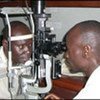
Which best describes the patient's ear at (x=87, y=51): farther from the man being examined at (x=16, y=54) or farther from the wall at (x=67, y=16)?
the wall at (x=67, y=16)

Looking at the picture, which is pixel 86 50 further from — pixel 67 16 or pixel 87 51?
pixel 67 16

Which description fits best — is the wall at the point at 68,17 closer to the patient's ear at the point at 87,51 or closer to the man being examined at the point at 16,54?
the man being examined at the point at 16,54

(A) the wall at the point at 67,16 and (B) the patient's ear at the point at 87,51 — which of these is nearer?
(B) the patient's ear at the point at 87,51

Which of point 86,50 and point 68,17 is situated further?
point 68,17

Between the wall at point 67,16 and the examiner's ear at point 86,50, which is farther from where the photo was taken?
the wall at point 67,16

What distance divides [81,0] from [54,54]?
896 millimetres

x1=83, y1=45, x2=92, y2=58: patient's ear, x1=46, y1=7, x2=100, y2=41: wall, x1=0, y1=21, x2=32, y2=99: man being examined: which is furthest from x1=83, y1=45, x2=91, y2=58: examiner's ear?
x1=46, y1=7, x2=100, y2=41: wall

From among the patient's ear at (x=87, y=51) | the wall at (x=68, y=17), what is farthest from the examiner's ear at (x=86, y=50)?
the wall at (x=68, y=17)

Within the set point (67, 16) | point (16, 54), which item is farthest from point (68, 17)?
point (16, 54)

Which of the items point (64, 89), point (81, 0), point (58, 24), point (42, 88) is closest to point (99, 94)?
point (42, 88)

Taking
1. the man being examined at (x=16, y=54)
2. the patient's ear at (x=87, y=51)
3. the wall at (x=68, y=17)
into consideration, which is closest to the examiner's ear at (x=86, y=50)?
the patient's ear at (x=87, y=51)

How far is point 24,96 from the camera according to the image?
0.90 m

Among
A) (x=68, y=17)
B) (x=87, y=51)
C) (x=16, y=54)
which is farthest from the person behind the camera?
(x=68, y=17)

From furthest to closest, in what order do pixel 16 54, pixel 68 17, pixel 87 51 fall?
pixel 68 17
pixel 16 54
pixel 87 51
